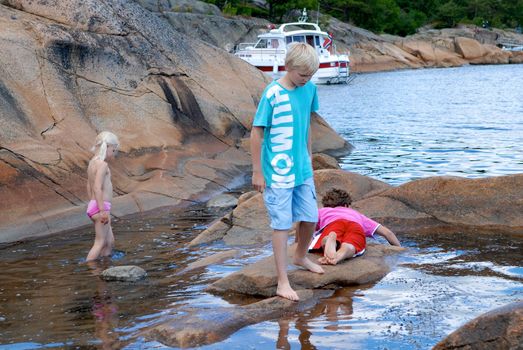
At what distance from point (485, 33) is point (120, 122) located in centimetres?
6594

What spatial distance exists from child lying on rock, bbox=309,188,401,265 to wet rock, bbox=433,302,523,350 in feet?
7.82

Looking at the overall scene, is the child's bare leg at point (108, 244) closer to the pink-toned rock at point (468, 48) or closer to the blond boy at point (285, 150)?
the blond boy at point (285, 150)

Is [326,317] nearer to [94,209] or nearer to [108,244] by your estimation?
[108,244]

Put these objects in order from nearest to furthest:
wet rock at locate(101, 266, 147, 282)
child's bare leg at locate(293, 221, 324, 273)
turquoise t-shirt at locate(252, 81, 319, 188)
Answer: turquoise t-shirt at locate(252, 81, 319, 188) → child's bare leg at locate(293, 221, 324, 273) → wet rock at locate(101, 266, 147, 282)

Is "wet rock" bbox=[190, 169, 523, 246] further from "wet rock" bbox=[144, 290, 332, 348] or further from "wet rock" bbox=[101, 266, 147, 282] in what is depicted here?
"wet rock" bbox=[144, 290, 332, 348]

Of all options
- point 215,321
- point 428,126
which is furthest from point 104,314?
point 428,126

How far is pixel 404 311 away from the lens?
5.39 meters

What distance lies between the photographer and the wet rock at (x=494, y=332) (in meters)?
3.75

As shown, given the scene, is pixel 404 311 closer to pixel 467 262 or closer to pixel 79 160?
pixel 467 262

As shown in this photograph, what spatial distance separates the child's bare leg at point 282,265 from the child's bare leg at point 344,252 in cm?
71

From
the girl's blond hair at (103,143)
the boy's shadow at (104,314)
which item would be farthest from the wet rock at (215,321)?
the girl's blond hair at (103,143)

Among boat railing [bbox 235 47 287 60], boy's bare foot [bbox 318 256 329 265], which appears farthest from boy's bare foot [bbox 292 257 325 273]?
boat railing [bbox 235 47 287 60]

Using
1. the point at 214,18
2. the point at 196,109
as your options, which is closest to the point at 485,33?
the point at 214,18

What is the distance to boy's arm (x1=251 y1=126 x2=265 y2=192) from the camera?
541 cm
